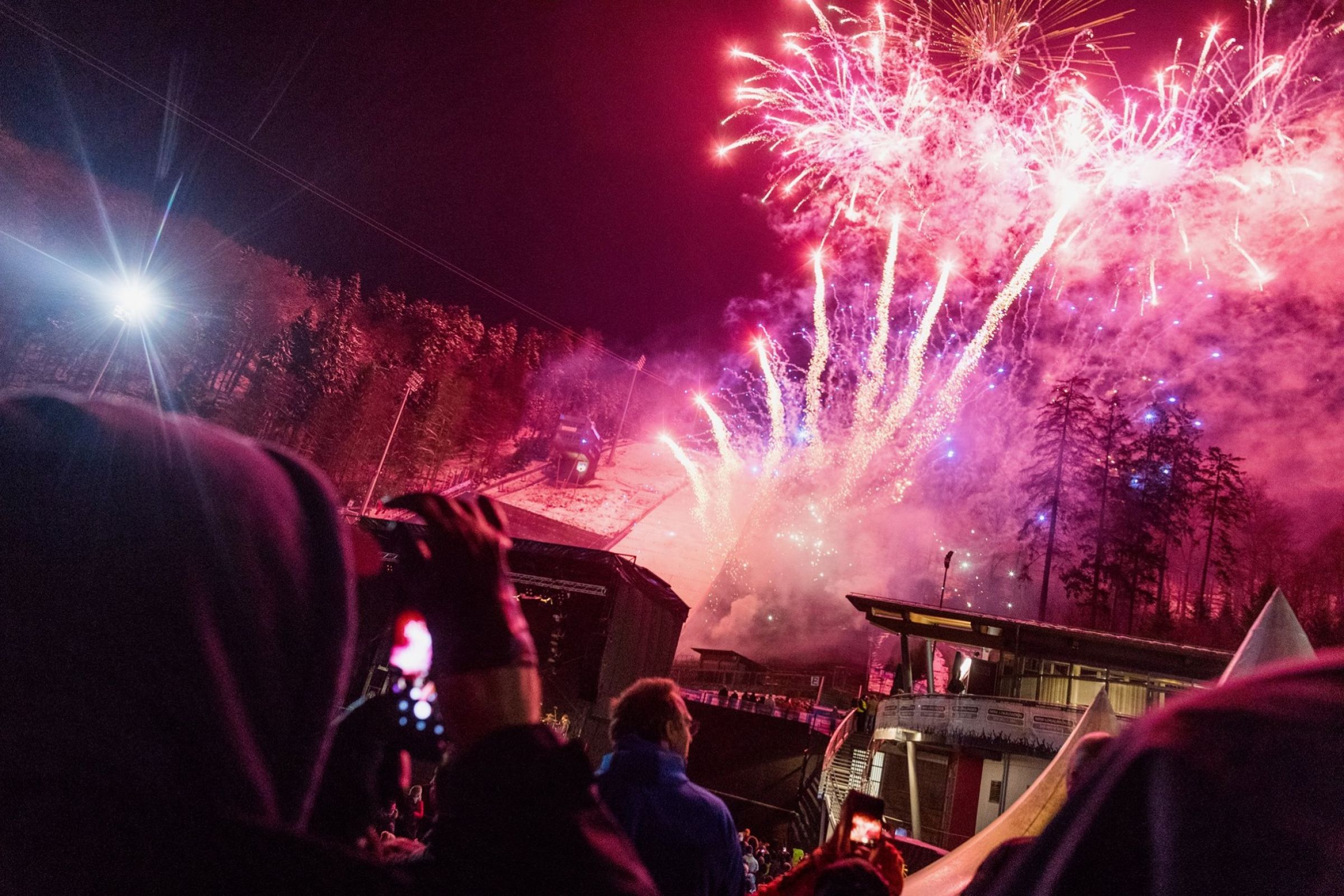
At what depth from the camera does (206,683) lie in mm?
833

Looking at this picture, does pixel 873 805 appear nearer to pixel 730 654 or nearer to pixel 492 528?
pixel 492 528

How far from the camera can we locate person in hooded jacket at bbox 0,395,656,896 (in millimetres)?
767

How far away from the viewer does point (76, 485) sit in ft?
2.93

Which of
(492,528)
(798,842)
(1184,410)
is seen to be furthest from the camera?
(1184,410)

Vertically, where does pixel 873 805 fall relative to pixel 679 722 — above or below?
below

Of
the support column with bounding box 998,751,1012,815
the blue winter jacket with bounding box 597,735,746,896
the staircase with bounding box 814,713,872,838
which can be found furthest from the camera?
the staircase with bounding box 814,713,872,838

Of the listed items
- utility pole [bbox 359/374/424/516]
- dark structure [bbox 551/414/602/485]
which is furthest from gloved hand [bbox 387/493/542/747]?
dark structure [bbox 551/414/602/485]

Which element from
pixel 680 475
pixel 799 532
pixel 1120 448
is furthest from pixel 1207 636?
pixel 680 475

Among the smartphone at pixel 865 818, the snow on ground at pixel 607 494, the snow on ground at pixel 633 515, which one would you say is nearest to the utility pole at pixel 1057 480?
the snow on ground at pixel 633 515

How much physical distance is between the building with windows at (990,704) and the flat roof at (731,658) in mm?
16957

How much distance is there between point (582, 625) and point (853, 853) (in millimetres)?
16556

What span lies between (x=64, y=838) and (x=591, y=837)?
0.55 metres

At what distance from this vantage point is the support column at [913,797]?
995 inches

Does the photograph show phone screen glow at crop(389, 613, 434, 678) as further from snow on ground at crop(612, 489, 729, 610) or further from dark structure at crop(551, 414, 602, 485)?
dark structure at crop(551, 414, 602, 485)
